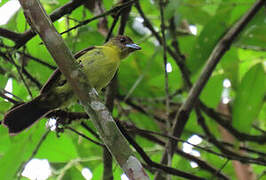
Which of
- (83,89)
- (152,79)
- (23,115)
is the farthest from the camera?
(152,79)

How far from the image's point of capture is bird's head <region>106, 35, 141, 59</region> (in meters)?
3.88

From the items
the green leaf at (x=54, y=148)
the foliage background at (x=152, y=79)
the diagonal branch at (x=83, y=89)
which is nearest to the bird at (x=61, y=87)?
the foliage background at (x=152, y=79)

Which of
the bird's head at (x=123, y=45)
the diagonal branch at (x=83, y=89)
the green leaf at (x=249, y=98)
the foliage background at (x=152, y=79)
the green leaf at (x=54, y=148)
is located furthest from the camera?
the bird's head at (x=123, y=45)

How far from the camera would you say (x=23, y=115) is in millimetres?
2926

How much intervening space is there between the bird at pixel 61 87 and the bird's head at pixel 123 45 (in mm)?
68

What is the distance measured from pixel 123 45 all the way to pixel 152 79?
15.7 inches

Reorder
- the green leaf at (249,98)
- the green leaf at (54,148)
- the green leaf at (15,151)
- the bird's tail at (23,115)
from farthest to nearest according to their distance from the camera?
the green leaf at (249,98), the green leaf at (54,148), the green leaf at (15,151), the bird's tail at (23,115)

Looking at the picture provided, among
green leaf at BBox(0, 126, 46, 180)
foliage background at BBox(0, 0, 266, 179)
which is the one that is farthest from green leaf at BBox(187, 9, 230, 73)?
green leaf at BBox(0, 126, 46, 180)

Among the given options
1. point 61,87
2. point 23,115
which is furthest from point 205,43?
point 23,115

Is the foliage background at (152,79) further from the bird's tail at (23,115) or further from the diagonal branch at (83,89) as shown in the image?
the diagonal branch at (83,89)

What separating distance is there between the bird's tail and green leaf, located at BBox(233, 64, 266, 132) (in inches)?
61.9

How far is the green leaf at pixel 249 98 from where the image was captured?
149 inches

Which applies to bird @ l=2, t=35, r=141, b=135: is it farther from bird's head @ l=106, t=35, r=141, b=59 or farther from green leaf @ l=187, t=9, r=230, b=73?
green leaf @ l=187, t=9, r=230, b=73

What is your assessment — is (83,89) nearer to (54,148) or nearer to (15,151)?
(15,151)
